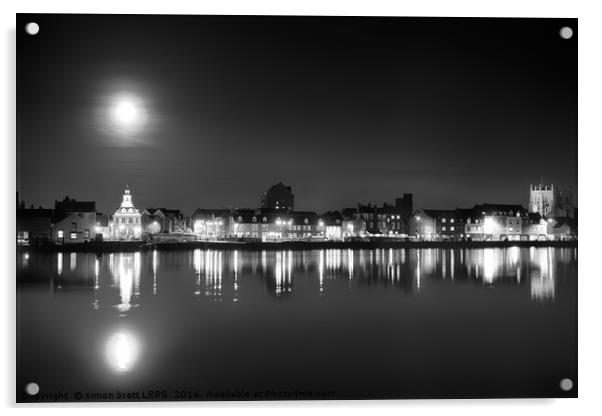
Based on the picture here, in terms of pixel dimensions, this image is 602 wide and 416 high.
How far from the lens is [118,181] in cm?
581

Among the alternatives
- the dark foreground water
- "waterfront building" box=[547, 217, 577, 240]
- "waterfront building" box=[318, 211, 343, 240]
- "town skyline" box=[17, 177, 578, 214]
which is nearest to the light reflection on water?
the dark foreground water

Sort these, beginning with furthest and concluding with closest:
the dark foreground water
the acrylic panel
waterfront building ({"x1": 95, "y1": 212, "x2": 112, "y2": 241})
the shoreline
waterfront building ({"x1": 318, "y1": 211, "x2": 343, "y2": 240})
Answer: waterfront building ({"x1": 318, "y1": 211, "x2": 343, "y2": 240}), the shoreline, waterfront building ({"x1": 95, "y1": 212, "x2": 112, "y2": 241}), the acrylic panel, the dark foreground water

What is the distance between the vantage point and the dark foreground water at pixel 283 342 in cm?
494

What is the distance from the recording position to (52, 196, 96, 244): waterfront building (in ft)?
19.0

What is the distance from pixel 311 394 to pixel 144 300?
2948 millimetres

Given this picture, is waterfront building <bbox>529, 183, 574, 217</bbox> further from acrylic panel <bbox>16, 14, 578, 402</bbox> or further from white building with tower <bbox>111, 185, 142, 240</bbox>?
white building with tower <bbox>111, 185, 142, 240</bbox>

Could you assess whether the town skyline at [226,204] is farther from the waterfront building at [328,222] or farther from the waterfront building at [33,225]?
the waterfront building at [328,222]

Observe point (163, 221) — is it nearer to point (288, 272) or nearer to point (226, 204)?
point (226, 204)

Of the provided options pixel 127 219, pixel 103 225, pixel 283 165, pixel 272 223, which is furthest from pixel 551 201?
pixel 272 223

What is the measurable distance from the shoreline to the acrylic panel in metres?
0.83

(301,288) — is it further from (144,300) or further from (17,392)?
(17,392)

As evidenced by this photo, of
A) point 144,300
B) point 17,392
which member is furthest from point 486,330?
point 17,392

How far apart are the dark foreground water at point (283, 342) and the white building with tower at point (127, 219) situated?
78 centimetres

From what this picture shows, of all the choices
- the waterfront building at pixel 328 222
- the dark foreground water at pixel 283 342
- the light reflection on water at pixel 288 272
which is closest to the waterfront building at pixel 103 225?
the light reflection on water at pixel 288 272
